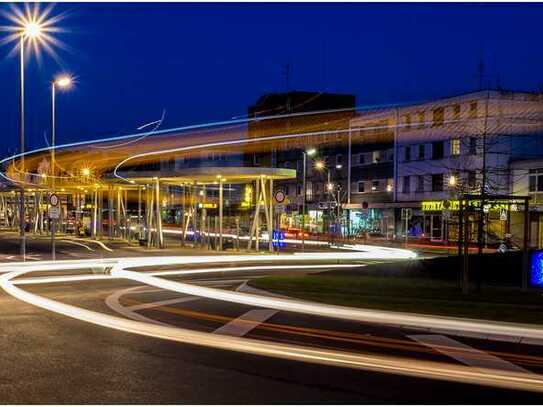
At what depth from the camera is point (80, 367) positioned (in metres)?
9.28

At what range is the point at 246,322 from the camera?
13.3 meters

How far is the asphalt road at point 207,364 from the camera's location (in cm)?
786

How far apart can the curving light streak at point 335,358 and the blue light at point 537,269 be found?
956 centimetres

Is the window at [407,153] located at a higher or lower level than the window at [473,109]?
lower

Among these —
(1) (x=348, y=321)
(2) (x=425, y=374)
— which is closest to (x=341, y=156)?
(1) (x=348, y=321)

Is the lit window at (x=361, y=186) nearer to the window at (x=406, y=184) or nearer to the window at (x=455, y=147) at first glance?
the window at (x=406, y=184)

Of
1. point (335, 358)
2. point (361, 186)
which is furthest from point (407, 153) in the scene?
point (335, 358)

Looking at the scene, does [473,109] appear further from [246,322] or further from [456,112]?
[246,322]

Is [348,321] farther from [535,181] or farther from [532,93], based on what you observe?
[532,93]

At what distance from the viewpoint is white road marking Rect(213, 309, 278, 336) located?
1214cm

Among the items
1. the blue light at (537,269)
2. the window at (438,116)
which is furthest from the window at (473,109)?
the blue light at (537,269)

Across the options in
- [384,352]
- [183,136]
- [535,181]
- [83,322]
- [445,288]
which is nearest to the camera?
[384,352]

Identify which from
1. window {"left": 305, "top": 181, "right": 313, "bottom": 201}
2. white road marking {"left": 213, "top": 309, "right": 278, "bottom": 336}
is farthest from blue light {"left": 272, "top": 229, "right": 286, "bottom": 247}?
window {"left": 305, "top": 181, "right": 313, "bottom": 201}

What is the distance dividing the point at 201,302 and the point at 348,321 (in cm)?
419
